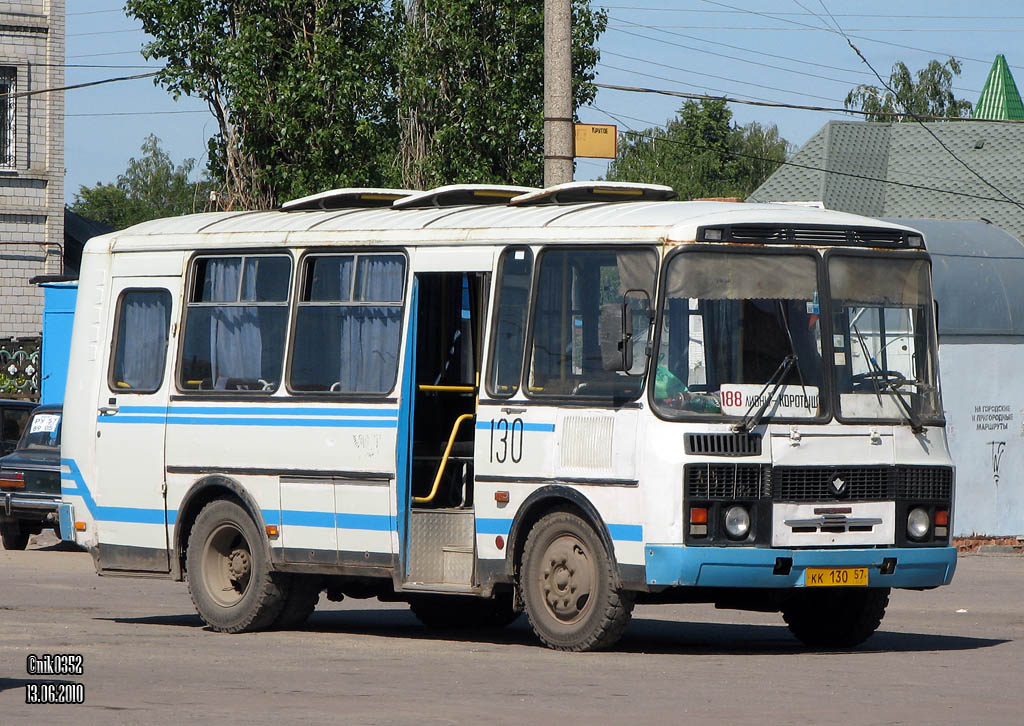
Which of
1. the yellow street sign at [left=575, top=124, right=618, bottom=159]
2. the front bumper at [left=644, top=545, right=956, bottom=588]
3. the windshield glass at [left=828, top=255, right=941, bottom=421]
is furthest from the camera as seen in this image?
the yellow street sign at [left=575, top=124, right=618, bottom=159]

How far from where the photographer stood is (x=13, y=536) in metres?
24.1

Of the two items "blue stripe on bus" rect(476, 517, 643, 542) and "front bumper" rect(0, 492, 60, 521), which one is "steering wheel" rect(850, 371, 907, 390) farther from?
"front bumper" rect(0, 492, 60, 521)

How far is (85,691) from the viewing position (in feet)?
33.6

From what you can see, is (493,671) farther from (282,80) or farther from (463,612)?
(282,80)

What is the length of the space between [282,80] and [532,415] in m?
19.0

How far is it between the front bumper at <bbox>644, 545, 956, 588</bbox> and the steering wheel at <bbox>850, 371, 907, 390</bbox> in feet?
3.30

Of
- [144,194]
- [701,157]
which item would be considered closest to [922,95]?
[701,157]

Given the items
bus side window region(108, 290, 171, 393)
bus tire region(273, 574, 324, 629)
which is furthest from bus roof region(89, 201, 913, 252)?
bus tire region(273, 574, 324, 629)

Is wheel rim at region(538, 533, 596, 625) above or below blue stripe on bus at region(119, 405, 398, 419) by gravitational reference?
below

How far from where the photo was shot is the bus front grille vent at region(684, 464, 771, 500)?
11.6m

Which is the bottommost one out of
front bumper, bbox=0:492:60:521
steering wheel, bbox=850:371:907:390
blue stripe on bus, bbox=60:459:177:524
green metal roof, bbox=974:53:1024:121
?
front bumper, bbox=0:492:60:521

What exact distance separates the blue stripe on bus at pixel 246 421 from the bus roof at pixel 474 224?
1221 mm

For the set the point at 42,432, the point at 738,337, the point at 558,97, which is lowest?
the point at 42,432

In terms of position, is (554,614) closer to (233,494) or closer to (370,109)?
(233,494)
